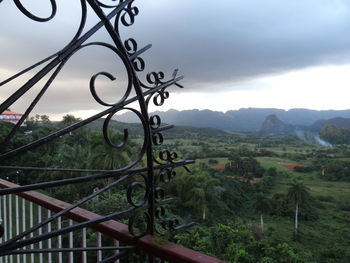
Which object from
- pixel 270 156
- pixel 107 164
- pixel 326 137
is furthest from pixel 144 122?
pixel 326 137

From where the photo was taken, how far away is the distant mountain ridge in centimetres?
14950

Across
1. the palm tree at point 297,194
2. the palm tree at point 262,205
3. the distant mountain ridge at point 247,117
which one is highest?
the distant mountain ridge at point 247,117

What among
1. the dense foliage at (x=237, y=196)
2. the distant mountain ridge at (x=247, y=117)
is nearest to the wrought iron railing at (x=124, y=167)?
the dense foliage at (x=237, y=196)

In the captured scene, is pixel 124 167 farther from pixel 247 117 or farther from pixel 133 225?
pixel 247 117

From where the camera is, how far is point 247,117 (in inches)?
6806

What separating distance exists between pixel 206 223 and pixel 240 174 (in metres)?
16.3

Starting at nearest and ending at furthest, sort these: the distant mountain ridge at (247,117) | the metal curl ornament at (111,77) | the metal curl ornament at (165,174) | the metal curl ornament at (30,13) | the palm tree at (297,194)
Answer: the metal curl ornament at (30,13) → the metal curl ornament at (111,77) → the metal curl ornament at (165,174) → the palm tree at (297,194) → the distant mountain ridge at (247,117)

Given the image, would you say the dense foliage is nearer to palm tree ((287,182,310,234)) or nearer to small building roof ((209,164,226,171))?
palm tree ((287,182,310,234))

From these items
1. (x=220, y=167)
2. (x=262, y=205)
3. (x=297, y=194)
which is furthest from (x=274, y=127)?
(x=297, y=194)

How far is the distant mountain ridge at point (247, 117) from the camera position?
150m

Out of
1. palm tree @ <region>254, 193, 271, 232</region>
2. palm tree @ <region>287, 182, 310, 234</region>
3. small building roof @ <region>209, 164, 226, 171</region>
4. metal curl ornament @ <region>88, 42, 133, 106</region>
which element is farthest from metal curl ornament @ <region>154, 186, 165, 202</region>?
small building roof @ <region>209, 164, 226, 171</region>

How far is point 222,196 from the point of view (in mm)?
24625

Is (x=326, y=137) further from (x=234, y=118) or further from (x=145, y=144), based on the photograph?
(x=234, y=118)

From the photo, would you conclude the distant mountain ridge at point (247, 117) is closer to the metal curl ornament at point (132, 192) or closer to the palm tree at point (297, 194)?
the palm tree at point (297, 194)
